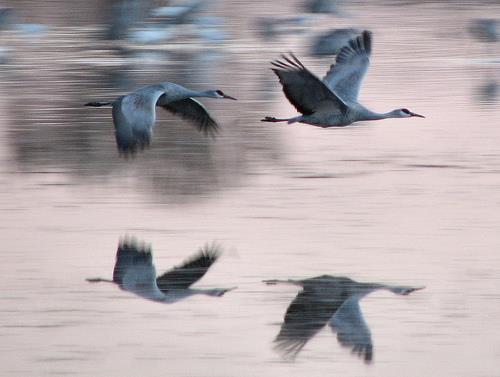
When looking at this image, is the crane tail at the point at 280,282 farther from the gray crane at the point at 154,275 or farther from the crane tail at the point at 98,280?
the crane tail at the point at 98,280

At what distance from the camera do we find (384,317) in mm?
7277

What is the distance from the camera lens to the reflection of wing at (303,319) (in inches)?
270

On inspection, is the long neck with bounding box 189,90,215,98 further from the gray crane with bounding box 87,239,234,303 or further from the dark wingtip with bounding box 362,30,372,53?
the gray crane with bounding box 87,239,234,303

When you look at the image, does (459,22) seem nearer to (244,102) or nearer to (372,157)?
(244,102)

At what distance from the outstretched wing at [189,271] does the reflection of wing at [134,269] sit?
0.21ft

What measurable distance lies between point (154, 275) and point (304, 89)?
1.79m

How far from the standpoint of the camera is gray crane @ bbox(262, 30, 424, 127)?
350 inches

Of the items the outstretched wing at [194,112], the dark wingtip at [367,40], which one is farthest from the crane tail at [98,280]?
the dark wingtip at [367,40]

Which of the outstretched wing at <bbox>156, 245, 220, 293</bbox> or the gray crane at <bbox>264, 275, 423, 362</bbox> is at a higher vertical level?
the gray crane at <bbox>264, 275, 423, 362</bbox>

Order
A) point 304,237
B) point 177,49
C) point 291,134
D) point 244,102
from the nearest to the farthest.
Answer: point 304,237 < point 291,134 < point 244,102 < point 177,49

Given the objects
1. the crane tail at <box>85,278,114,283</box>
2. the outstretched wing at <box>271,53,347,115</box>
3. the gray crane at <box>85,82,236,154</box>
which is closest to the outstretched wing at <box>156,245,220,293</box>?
the crane tail at <box>85,278,114,283</box>

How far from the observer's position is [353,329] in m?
7.07

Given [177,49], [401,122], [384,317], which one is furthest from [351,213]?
[177,49]

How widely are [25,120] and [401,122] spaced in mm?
3434
